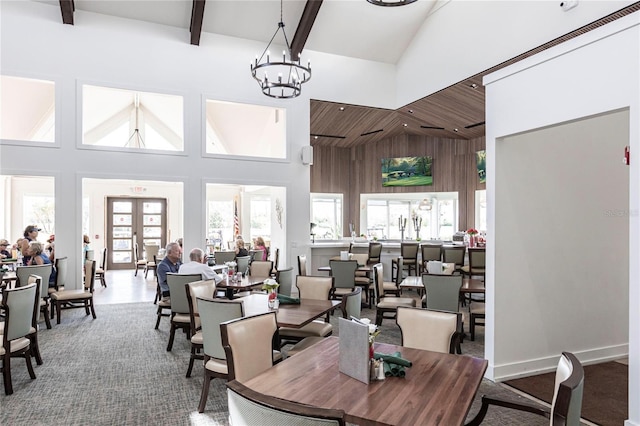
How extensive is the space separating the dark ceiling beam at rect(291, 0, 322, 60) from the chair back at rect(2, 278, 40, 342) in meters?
5.83

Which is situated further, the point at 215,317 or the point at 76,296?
the point at 76,296

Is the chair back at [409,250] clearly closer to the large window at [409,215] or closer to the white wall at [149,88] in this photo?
the white wall at [149,88]

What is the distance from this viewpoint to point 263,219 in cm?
1390

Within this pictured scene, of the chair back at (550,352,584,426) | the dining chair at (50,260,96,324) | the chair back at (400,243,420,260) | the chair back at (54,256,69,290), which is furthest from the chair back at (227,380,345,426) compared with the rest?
the chair back at (400,243,420,260)

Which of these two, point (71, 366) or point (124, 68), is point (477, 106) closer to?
point (124, 68)

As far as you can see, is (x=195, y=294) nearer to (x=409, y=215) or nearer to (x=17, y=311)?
(x=17, y=311)

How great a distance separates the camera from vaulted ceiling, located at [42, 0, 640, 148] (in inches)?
288

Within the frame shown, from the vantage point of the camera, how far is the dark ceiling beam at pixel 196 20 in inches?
277

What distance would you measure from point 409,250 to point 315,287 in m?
4.82

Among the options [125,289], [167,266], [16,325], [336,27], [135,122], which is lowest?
[125,289]

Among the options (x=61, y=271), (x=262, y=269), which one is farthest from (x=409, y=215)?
(x=61, y=271)

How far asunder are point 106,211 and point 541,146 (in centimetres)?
1249

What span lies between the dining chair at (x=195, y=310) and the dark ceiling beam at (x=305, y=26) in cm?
510

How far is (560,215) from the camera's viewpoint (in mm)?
4297
